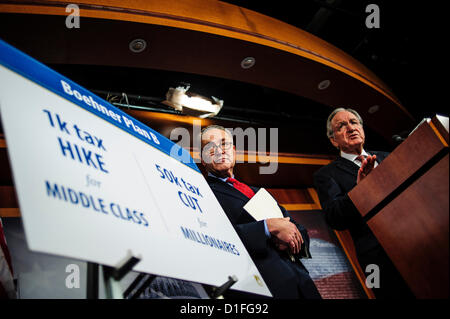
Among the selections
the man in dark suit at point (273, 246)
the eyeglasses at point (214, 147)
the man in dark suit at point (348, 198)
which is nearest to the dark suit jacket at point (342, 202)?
the man in dark suit at point (348, 198)

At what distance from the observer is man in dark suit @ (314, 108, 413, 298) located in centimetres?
124

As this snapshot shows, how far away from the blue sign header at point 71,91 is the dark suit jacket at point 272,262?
0.43m

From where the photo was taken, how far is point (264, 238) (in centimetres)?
128

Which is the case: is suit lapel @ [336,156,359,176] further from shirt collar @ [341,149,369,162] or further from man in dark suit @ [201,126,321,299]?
man in dark suit @ [201,126,321,299]

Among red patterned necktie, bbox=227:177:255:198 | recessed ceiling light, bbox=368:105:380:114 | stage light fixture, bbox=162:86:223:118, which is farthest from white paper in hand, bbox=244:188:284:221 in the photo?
recessed ceiling light, bbox=368:105:380:114

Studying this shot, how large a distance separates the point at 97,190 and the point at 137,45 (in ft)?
5.28

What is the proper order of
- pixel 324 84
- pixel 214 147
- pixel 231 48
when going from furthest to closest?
pixel 324 84
pixel 231 48
pixel 214 147

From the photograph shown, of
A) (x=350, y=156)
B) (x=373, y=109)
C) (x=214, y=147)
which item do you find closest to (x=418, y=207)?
(x=350, y=156)

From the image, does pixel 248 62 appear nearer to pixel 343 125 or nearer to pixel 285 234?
pixel 343 125

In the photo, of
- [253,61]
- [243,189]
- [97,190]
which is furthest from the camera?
[253,61]

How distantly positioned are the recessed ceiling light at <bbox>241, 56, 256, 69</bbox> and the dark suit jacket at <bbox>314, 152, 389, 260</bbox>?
1.03 m

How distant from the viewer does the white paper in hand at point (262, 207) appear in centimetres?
135

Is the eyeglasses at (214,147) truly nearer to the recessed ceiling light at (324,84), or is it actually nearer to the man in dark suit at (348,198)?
the man in dark suit at (348,198)

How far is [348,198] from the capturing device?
56.1 inches
